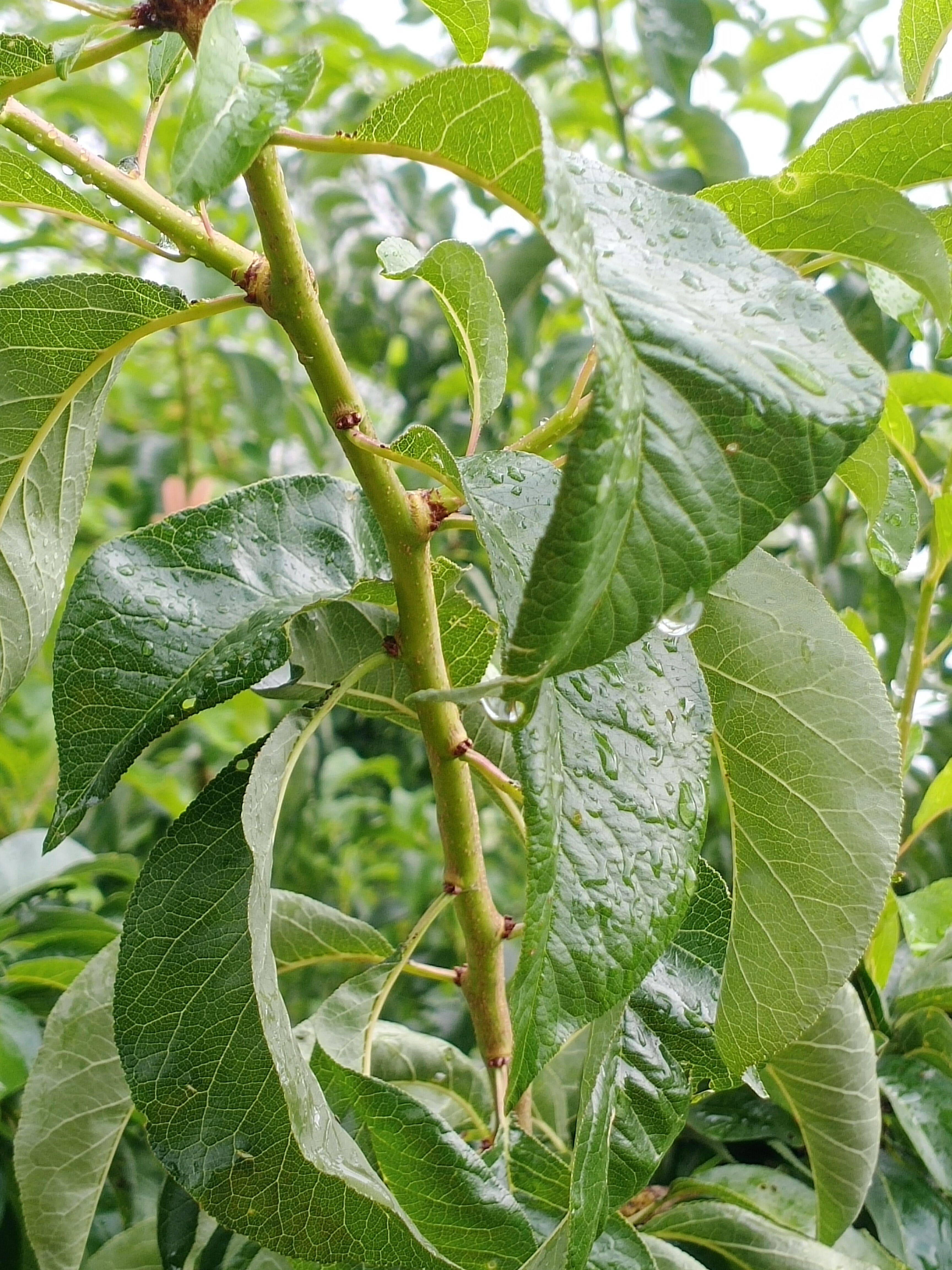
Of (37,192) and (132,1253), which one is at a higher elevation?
(37,192)

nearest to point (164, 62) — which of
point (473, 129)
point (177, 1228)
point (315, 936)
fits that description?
point (473, 129)

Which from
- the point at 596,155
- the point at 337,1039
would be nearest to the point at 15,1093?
the point at 337,1039

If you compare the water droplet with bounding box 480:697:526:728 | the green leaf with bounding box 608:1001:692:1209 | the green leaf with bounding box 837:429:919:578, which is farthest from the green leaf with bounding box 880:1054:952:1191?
the water droplet with bounding box 480:697:526:728

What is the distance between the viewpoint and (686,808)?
360 millimetres

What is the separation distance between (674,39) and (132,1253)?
133 cm

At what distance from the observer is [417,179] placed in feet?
6.09

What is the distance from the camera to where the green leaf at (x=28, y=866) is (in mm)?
840

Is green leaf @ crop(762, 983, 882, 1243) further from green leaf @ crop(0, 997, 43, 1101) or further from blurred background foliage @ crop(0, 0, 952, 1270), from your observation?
green leaf @ crop(0, 997, 43, 1101)

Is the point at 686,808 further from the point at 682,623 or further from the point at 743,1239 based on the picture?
the point at 743,1239

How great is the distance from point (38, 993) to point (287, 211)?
606 mm

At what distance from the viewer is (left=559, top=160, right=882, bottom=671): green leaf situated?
274 mm

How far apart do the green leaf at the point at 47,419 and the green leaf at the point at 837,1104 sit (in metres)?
0.43

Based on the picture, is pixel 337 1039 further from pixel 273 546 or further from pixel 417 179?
pixel 417 179

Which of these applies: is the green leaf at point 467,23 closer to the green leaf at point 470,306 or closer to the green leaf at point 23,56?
the green leaf at point 470,306
